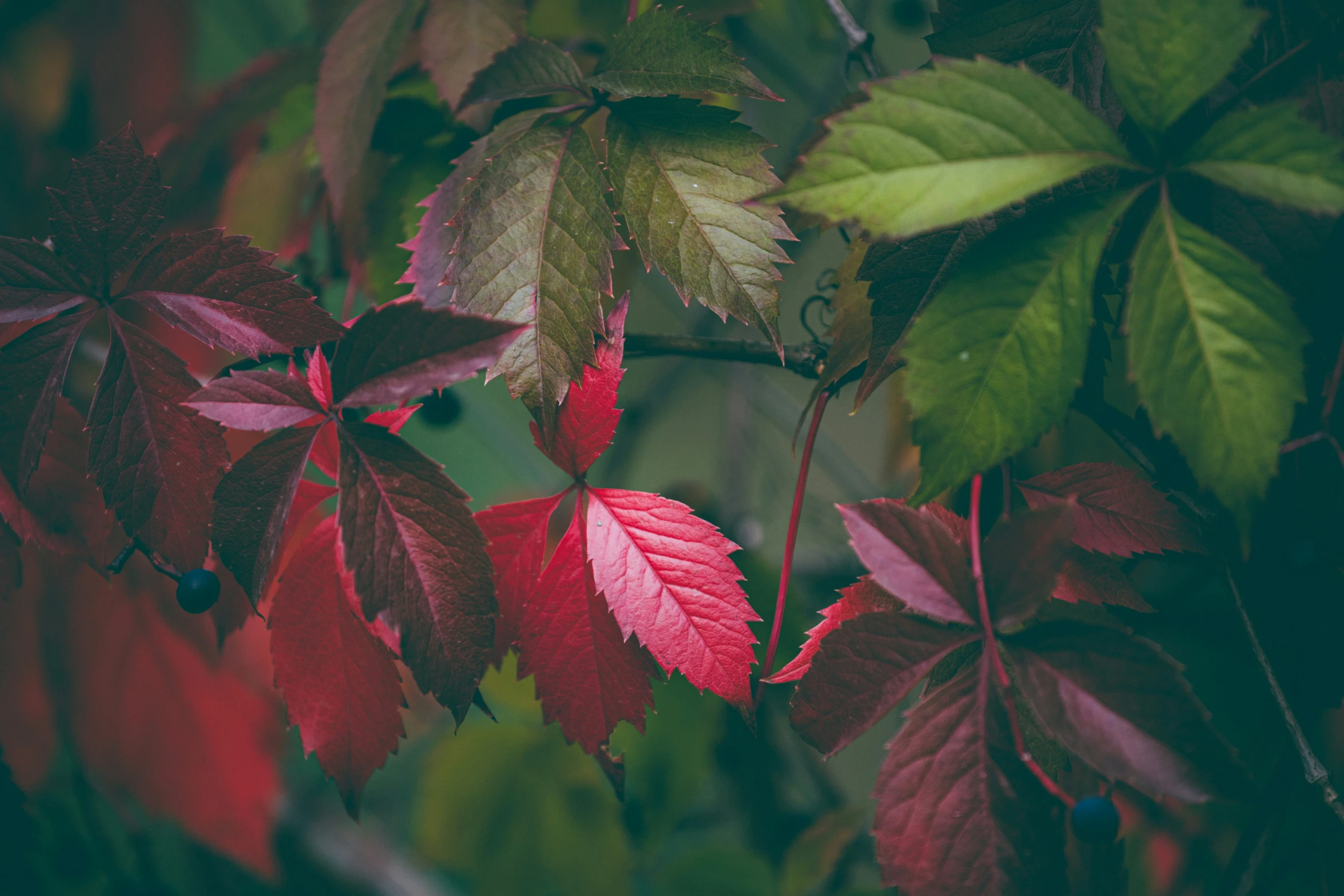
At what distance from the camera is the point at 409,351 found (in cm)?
28

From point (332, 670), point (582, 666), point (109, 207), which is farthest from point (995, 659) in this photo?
point (109, 207)

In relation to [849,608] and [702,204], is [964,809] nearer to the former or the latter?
[849,608]

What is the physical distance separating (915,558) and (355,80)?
444mm

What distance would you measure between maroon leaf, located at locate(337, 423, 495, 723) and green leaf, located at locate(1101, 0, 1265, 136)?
29 centimetres

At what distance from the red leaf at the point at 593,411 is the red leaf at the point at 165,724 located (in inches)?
19.7

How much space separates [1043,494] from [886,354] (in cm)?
10

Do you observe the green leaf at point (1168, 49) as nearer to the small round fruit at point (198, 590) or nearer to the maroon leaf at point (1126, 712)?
the maroon leaf at point (1126, 712)

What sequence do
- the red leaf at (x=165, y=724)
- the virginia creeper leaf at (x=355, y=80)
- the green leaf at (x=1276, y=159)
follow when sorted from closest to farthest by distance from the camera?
the green leaf at (x=1276, y=159)
the virginia creeper leaf at (x=355, y=80)
the red leaf at (x=165, y=724)

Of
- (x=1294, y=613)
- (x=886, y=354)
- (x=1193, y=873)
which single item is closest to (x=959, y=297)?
(x=886, y=354)

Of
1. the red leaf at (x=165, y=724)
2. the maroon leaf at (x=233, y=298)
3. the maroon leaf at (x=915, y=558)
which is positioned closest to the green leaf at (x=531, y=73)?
the maroon leaf at (x=233, y=298)

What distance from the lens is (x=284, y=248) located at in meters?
0.63

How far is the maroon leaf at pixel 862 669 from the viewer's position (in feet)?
0.89

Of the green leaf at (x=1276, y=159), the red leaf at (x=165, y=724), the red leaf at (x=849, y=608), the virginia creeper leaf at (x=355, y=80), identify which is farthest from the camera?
the red leaf at (x=165, y=724)

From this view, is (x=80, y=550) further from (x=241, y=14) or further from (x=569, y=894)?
(x=241, y=14)
